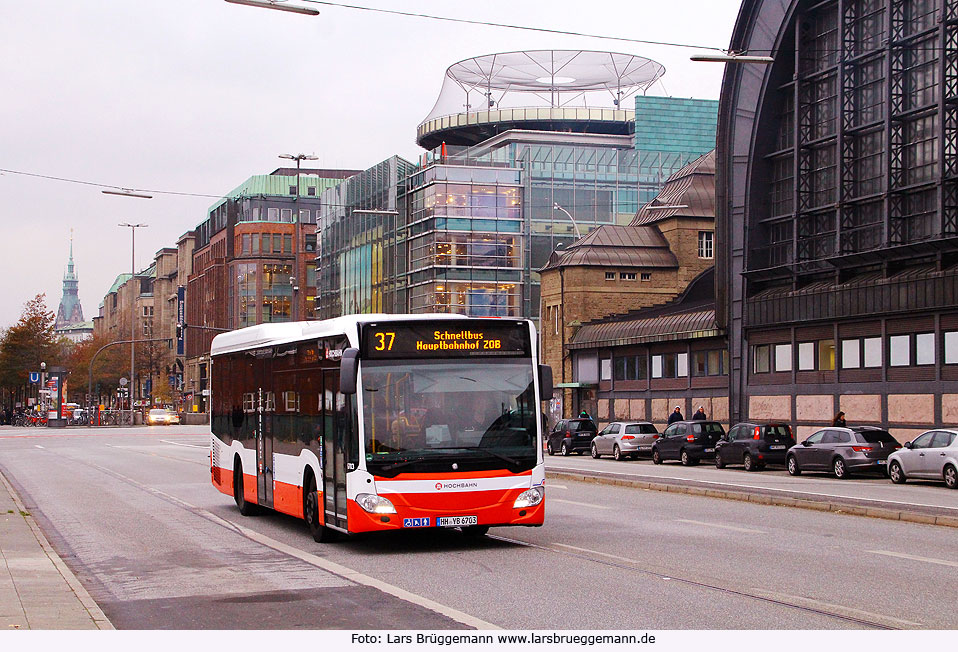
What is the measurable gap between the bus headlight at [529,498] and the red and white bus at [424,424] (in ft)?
0.04

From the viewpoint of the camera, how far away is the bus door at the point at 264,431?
19.3 metres

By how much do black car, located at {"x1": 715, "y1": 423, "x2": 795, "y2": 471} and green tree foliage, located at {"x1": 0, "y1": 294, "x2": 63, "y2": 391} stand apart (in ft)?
303

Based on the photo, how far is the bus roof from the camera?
15.9 meters

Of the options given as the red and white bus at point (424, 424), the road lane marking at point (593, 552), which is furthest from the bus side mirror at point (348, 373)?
the road lane marking at point (593, 552)

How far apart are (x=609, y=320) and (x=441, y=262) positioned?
68.3 feet

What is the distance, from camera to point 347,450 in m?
15.4

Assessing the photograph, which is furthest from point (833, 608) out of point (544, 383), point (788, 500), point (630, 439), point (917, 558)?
point (630, 439)

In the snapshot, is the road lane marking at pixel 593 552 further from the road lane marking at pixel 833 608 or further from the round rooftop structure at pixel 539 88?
the round rooftop structure at pixel 539 88

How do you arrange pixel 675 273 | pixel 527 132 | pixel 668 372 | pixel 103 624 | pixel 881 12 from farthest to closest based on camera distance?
pixel 527 132, pixel 675 273, pixel 668 372, pixel 881 12, pixel 103 624

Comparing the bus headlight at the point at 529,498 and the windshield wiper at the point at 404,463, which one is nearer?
the windshield wiper at the point at 404,463

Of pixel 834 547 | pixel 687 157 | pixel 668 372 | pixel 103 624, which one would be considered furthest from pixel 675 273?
pixel 103 624

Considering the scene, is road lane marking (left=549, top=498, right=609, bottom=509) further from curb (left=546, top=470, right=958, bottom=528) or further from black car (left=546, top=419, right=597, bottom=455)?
black car (left=546, top=419, right=597, bottom=455)

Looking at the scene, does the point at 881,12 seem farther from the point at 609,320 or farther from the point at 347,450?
the point at 347,450

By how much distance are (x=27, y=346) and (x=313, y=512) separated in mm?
110101
